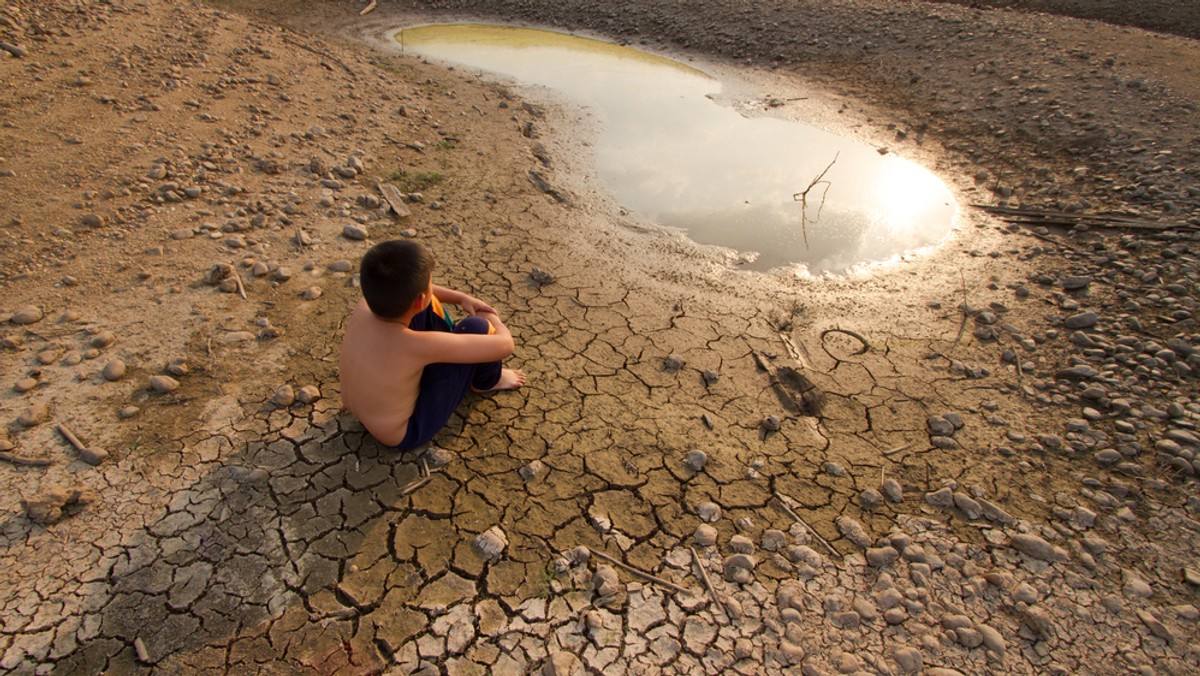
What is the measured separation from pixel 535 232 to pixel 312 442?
2.55 meters

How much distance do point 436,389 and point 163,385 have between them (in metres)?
1.48

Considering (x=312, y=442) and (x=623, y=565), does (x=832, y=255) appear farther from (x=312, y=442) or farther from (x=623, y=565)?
(x=312, y=442)

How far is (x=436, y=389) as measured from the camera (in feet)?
9.05

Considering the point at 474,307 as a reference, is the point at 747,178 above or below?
above

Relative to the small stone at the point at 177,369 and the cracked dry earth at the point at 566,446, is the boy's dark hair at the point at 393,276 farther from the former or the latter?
the small stone at the point at 177,369

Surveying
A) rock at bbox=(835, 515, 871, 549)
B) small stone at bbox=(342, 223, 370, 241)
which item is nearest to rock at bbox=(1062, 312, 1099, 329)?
rock at bbox=(835, 515, 871, 549)

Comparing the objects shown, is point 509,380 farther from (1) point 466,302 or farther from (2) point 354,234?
(2) point 354,234

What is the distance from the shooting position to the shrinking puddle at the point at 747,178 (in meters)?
5.04

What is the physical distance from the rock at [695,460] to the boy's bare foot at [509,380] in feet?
3.26

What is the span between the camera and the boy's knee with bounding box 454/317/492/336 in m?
2.95

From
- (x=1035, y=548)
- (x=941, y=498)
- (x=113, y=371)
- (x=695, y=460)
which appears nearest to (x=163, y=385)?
(x=113, y=371)

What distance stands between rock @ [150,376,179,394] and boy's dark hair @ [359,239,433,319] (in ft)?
4.54

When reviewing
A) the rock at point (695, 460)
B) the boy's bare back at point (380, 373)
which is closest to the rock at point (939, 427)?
the rock at point (695, 460)

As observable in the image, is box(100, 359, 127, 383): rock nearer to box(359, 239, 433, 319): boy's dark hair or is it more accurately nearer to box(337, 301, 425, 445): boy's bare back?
box(337, 301, 425, 445): boy's bare back
